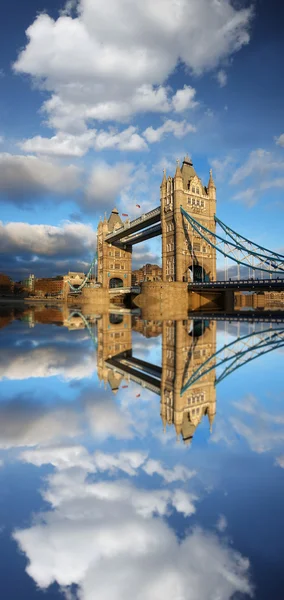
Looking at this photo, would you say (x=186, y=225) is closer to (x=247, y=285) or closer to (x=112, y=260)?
(x=247, y=285)

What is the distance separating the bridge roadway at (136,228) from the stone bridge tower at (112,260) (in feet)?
6.49

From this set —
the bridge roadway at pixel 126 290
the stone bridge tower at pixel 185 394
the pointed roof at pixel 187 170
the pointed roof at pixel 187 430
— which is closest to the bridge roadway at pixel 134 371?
the stone bridge tower at pixel 185 394

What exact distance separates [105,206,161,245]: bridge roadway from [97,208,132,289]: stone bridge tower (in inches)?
77.9

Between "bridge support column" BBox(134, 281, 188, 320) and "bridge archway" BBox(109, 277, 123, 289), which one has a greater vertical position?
"bridge archway" BBox(109, 277, 123, 289)

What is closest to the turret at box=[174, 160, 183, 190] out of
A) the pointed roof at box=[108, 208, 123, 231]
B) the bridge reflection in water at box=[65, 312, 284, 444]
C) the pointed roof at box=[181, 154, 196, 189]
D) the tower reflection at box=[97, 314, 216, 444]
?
the pointed roof at box=[181, 154, 196, 189]

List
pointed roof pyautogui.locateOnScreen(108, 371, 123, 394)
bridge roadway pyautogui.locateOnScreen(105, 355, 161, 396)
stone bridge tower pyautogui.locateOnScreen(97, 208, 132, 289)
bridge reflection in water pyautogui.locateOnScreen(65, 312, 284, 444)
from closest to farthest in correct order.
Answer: bridge reflection in water pyautogui.locateOnScreen(65, 312, 284, 444)
pointed roof pyautogui.locateOnScreen(108, 371, 123, 394)
bridge roadway pyautogui.locateOnScreen(105, 355, 161, 396)
stone bridge tower pyautogui.locateOnScreen(97, 208, 132, 289)

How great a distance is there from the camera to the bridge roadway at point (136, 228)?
49.4 meters

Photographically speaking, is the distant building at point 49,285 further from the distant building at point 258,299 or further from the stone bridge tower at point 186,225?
the stone bridge tower at point 186,225

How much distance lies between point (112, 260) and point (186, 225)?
28146 millimetres

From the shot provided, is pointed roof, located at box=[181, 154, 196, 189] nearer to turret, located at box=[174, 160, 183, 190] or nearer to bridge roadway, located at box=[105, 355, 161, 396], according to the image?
turret, located at box=[174, 160, 183, 190]

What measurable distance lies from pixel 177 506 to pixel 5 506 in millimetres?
1160

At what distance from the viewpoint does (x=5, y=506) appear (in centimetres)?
216

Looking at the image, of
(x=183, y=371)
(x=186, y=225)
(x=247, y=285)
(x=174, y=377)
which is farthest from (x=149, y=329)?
(x=186, y=225)

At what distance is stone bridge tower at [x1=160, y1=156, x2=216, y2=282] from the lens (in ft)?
139
